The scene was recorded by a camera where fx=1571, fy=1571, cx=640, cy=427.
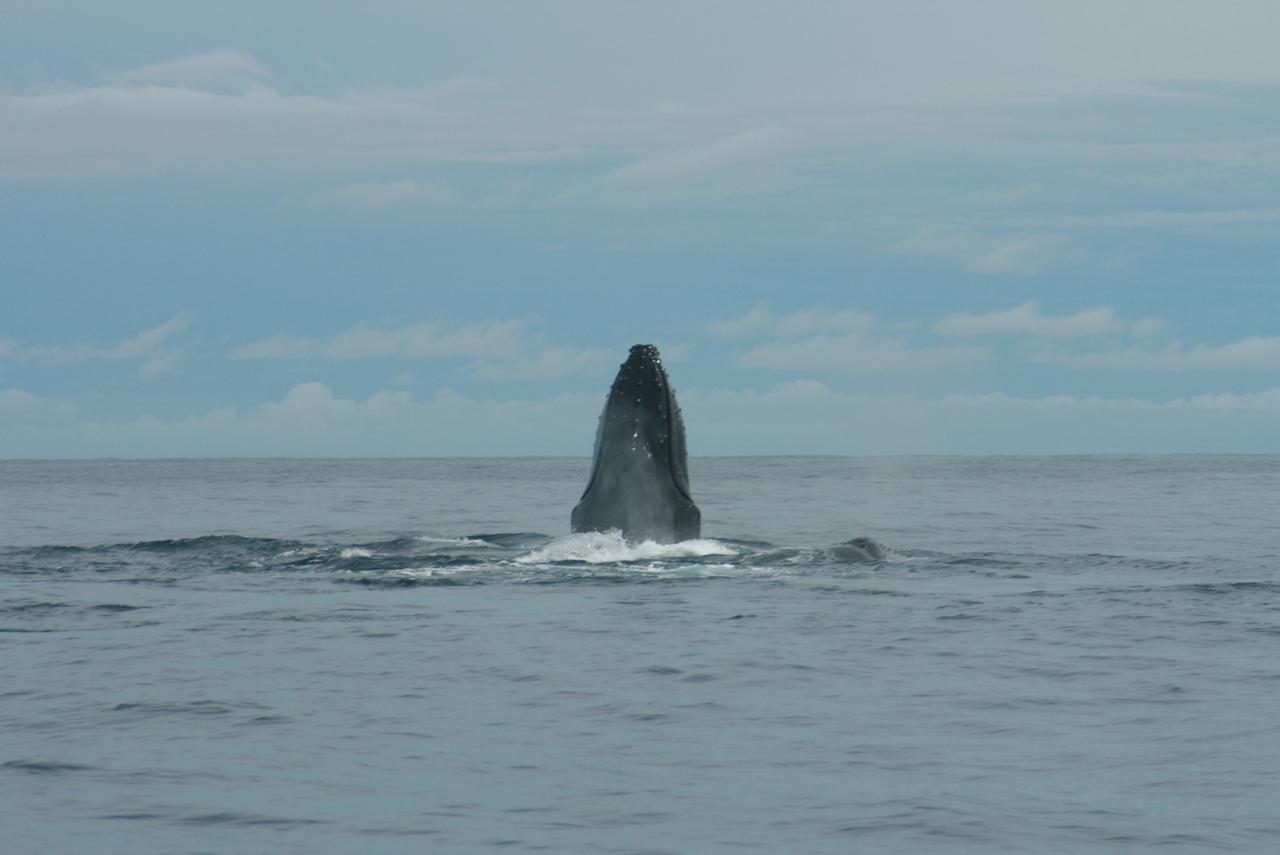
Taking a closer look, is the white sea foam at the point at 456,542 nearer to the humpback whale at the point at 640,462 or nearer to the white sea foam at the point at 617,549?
the white sea foam at the point at 617,549

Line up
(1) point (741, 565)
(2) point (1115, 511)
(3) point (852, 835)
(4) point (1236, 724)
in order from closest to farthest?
(3) point (852, 835)
(4) point (1236, 724)
(1) point (741, 565)
(2) point (1115, 511)

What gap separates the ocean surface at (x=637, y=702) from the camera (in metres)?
9.09

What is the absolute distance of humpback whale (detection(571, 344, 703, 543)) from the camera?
67.9 feet

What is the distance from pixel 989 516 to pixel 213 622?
30.1 m

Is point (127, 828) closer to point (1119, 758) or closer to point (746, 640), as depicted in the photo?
point (1119, 758)

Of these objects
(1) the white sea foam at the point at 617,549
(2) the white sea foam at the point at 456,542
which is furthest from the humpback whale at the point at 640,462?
(2) the white sea foam at the point at 456,542

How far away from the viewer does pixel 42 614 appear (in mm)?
17484

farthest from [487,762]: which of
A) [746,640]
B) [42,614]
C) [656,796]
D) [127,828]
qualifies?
[42,614]

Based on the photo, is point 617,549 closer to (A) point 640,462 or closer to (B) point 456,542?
(A) point 640,462

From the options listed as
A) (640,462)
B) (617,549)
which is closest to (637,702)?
(640,462)

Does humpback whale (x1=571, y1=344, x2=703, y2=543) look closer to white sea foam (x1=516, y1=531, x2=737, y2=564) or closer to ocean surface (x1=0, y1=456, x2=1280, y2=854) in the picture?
white sea foam (x1=516, y1=531, x2=737, y2=564)

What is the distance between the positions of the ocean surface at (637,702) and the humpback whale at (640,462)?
1.60 feet

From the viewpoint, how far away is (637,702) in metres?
12.5

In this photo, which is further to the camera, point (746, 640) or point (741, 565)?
point (741, 565)
